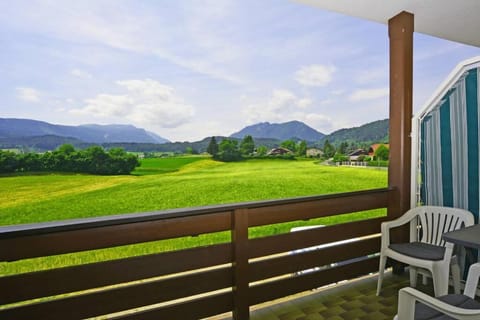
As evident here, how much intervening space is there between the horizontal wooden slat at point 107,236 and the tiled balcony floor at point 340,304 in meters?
0.69

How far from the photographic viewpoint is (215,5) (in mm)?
2699

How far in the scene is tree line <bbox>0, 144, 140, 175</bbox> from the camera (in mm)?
1979

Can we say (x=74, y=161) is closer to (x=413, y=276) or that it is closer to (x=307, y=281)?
(x=307, y=281)

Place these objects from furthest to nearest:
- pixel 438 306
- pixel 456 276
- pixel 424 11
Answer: pixel 424 11
pixel 456 276
pixel 438 306

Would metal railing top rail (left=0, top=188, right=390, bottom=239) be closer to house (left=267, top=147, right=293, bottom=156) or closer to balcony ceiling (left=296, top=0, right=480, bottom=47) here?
house (left=267, top=147, right=293, bottom=156)

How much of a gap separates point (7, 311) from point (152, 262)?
68 cm

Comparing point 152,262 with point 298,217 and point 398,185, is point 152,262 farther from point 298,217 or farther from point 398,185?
point 398,185

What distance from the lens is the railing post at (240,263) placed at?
5.97 feet

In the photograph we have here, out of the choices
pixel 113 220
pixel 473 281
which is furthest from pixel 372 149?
pixel 113 220

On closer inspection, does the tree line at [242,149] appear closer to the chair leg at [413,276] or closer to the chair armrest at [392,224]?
the chair armrest at [392,224]

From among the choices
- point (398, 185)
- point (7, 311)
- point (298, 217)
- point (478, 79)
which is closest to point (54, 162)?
point (7, 311)

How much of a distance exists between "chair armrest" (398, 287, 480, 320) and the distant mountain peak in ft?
6.97

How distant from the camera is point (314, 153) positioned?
129 inches

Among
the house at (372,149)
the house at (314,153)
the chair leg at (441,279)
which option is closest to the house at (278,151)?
the house at (314,153)
